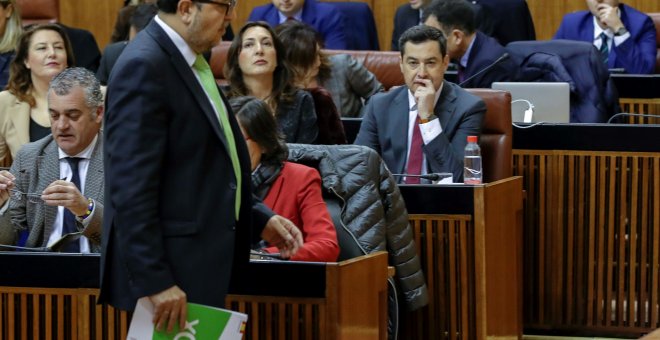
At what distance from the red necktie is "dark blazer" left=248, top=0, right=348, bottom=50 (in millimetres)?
2673

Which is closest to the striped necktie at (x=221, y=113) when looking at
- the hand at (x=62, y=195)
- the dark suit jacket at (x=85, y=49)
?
the hand at (x=62, y=195)

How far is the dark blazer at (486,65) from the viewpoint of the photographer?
17.8 ft

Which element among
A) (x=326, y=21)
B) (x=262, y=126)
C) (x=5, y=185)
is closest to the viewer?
(x=5, y=185)

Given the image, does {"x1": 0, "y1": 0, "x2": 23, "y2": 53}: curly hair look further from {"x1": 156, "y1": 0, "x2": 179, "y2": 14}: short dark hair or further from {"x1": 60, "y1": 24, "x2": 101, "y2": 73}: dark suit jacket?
{"x1": 156, "y1": 0, "x2": 179, "y2": 14}: short dark hair

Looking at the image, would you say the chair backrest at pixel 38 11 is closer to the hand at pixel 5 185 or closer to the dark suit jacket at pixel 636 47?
the dark suit jacket at pixel 636 47

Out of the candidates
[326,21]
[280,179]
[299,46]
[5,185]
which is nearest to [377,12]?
[326,21]

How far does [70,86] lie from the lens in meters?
3.41

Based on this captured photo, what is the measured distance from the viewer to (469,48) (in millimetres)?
5578

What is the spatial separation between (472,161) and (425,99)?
0.27m

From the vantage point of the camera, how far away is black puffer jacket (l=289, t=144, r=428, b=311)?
3549 millimetres

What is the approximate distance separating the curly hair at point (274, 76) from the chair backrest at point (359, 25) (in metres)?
2.61

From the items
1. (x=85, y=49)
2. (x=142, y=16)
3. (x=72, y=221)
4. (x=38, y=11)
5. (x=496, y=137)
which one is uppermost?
(x=38, y=11)

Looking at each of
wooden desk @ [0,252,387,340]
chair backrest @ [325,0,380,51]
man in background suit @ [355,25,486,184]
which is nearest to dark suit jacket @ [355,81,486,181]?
man in background suit @ [355,25,486,184]

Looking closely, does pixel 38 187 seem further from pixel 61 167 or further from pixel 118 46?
pixel 118 46
